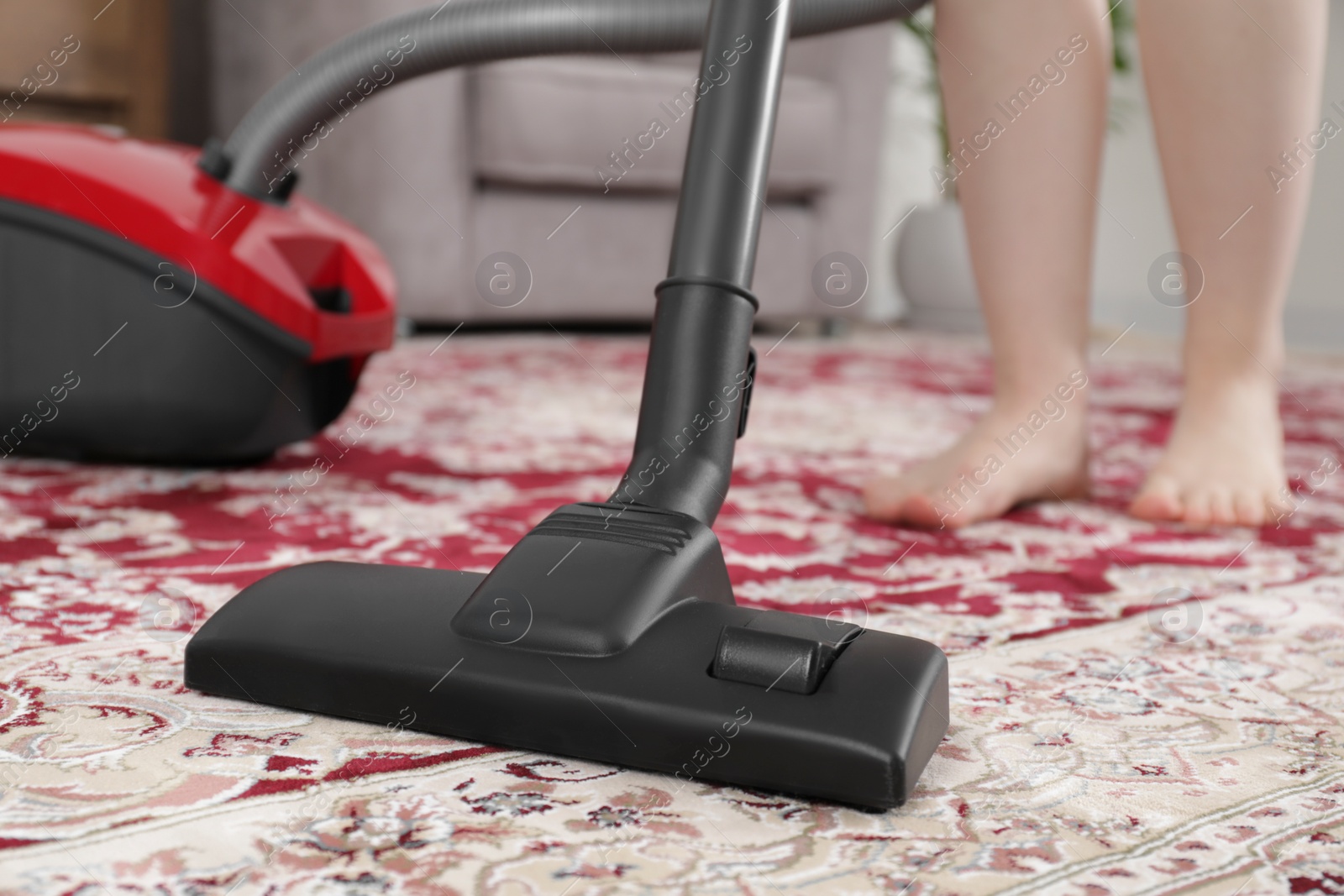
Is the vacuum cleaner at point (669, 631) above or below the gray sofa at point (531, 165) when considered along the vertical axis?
below

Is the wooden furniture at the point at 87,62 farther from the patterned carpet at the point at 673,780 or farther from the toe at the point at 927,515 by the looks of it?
the toe at the point at 927,515

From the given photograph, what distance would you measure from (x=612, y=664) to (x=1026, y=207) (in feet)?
2.02

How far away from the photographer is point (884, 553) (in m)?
0.76

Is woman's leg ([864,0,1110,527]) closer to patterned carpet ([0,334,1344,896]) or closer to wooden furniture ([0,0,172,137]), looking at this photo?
patterned carpet ([0,334,1344,896])

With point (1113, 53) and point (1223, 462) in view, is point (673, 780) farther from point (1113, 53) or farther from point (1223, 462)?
point (1113, 53)

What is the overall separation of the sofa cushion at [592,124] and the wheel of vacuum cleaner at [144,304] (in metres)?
1.08

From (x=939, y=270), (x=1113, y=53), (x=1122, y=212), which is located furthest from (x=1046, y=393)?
(x=1122, y=212)

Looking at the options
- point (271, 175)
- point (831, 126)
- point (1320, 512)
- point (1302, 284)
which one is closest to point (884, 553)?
point (1320, 512)

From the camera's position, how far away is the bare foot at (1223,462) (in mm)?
868

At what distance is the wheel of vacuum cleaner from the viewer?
840 mm

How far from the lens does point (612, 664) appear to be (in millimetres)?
409

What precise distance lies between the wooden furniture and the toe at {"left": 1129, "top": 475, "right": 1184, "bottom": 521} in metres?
1.86

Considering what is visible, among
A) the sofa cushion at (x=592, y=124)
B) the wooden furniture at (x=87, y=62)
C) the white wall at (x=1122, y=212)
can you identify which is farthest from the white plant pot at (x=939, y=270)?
the wooden furniture at (x=87, y=62)

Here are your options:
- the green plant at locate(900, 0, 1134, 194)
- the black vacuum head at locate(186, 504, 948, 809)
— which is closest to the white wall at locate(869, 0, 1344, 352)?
the green plant at locate(900, 0, 1134, 194)
